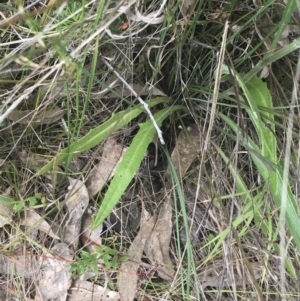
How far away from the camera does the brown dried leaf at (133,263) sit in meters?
0.93

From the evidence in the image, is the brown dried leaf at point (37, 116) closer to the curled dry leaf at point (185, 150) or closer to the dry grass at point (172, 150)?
the dry grass at point (172, 150)

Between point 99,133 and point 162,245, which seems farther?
point 162,245

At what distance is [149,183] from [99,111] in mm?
182

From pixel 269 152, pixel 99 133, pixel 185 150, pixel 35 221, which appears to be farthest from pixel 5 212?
pixel 269 152

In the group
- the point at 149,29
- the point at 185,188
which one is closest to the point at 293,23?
the point at 149,29

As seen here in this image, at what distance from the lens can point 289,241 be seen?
2.73 ft

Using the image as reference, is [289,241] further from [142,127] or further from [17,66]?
[17,66]

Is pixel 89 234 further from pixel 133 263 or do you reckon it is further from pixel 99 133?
pixel 99 133

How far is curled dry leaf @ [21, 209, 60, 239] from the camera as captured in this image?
0.93 metres

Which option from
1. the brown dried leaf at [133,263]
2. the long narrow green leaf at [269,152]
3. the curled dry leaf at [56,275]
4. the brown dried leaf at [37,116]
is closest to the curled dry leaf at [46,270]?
Result: the curled dry leaf at [56,275]

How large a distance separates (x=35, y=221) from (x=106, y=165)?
187 millimetres

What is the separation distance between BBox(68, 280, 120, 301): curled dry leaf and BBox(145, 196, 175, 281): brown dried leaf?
109 millimetres

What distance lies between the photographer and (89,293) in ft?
3.08

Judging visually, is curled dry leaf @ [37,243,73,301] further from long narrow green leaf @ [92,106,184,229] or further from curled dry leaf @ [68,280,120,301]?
long narrow green leaf @ [92,106,184,229]
